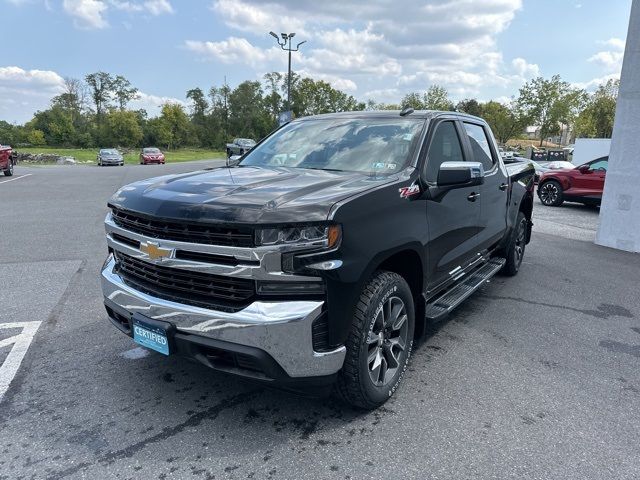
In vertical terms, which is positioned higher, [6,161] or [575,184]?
[6,161]

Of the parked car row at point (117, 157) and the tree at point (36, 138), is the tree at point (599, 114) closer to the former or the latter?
the parked car row at point (117, 157)

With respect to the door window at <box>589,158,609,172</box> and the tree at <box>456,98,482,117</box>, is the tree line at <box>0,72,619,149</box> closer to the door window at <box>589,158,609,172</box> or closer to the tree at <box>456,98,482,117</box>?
the tree at <box>456,98,482,117</box>

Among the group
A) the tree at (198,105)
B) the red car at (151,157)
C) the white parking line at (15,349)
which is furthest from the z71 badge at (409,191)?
the tree at (198,105)

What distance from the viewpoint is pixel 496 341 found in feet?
13.7

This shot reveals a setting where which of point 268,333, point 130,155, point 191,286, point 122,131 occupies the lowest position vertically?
point 130,155

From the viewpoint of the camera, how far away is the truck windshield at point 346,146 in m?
3.59

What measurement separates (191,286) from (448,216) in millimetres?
2062

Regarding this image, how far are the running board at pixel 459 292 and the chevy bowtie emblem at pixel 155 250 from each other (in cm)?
189

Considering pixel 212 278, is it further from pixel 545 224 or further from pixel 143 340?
pixel 545 224

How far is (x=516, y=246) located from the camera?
6.21 m

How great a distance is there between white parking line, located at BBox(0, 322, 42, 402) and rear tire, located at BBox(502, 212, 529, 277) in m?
5.17

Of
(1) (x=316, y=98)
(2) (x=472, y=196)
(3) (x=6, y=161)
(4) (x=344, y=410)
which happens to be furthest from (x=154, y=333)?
(1) (x=316, y=98)

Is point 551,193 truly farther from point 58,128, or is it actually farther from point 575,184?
point 58,128

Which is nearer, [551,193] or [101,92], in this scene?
[551,193]
